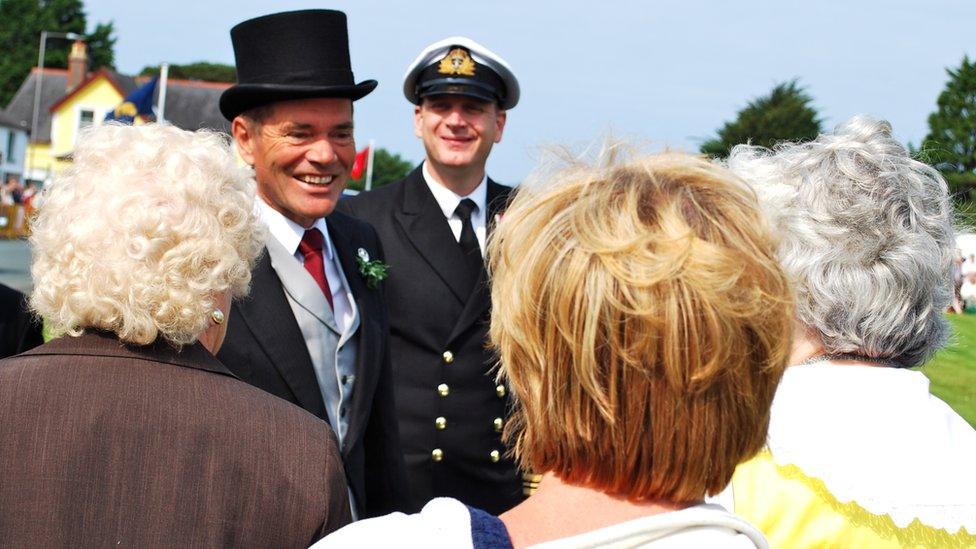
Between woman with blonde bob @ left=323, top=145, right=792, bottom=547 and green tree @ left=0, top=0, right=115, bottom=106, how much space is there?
9730cm

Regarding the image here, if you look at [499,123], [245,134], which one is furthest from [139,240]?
[499,123]

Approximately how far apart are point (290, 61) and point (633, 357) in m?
2.28

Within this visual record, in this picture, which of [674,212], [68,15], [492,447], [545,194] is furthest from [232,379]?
[68,15]

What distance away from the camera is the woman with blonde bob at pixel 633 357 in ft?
4.78

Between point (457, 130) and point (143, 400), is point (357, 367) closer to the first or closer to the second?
point (143, 400)

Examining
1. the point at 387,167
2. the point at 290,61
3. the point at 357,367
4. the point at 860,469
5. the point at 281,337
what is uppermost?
the point at 290,61

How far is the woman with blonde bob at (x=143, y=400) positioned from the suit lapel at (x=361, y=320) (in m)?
Result: 1.02

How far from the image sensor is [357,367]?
3.29m

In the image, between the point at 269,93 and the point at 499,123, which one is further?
the point at 499,123

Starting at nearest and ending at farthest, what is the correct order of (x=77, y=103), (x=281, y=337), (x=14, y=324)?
(x=281, y=337) < (x=14, y=324) < (x=77, y=103)

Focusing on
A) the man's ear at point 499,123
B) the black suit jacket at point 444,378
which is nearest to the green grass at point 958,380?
the man's ear at point 499,123

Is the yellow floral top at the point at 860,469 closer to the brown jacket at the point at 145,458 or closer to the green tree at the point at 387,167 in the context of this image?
the brown jacket at the point at 145,458

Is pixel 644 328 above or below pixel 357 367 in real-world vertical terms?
above

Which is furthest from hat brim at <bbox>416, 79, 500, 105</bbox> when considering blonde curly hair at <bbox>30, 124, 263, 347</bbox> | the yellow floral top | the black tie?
the yellow floral top
